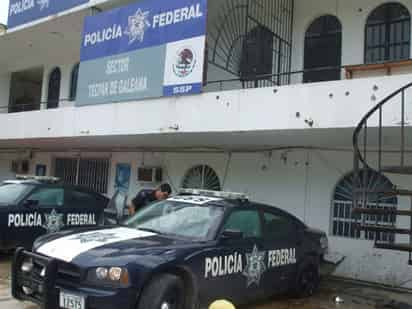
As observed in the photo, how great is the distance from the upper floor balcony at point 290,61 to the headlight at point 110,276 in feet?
12.5

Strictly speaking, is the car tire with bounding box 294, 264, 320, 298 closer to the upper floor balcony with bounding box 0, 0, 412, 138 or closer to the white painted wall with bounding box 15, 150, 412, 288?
the white painted wall with bounding box 15, 150, 412, 288

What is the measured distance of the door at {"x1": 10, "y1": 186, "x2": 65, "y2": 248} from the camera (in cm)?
811

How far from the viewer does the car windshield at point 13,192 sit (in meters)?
8.24

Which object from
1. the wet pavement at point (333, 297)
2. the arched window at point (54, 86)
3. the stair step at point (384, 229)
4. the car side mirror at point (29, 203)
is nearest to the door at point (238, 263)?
the wet pavement at point (333, 297)

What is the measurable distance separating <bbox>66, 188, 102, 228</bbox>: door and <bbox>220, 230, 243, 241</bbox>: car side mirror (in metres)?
4.41

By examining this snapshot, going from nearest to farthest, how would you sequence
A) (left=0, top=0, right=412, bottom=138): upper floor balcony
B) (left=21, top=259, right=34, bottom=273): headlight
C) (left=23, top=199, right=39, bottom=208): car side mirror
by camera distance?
(left=21, top=259, right=34, bottom=273): headlight
(left=0, top=0, right=412, bottom=138): upper floor balcony
(left=23, top=199, right=39, bottom=208): car side mirror

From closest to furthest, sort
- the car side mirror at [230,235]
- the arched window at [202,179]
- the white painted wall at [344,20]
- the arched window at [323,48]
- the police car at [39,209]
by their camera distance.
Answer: the car side mirror at [230,235] < the police car at [39,209] < the white painted wall at [344,20] < the arched window at [323,48] < the arched window at [202,179]

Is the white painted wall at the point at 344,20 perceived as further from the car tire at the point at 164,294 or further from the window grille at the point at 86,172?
the window grille at the point at 86,172

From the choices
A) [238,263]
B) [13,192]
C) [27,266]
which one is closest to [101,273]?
[27,266]

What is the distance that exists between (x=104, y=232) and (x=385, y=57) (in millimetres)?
6450

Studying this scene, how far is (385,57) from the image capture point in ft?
29.7

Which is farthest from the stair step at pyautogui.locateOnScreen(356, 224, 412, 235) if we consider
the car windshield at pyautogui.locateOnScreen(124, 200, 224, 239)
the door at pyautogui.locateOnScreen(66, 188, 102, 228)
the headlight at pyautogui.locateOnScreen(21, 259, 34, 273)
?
the door at pyautogui.locateOnScreen(66, 188, 102, 228)

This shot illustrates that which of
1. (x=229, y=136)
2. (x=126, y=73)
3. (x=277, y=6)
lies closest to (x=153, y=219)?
(x=229, y=136)

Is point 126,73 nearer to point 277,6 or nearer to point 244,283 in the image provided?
point 277,6
